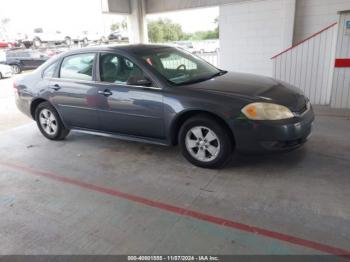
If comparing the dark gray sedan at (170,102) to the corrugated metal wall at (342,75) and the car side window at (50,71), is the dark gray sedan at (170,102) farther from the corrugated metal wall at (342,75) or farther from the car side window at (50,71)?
the corrugated metal wall at (342,75)

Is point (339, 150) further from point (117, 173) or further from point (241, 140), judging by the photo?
point (117, 173)

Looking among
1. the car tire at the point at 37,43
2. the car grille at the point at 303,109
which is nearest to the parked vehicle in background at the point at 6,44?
the car tire at the point at 37,43

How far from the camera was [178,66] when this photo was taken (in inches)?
163

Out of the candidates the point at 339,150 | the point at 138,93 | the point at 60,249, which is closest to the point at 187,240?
the point at 60,249

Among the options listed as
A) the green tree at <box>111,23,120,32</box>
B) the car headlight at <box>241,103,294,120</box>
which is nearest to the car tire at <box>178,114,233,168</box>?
the car headlight at <box>241,103,294,120</box>

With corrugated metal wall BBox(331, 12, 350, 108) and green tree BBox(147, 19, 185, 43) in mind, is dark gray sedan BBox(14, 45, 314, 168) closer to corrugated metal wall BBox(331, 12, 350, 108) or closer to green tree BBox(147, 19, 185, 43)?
corrugated metal wall BBox(331, 12, 350, 108)

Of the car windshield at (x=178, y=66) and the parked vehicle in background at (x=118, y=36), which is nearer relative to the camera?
the car windshield at (x=178, y=66)

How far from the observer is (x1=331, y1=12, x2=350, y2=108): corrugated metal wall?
5.28 meters

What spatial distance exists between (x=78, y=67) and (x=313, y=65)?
4499mm

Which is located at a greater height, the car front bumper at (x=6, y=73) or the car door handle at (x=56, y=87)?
the car door handle at (x=56, y=87)

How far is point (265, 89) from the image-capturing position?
351 cm

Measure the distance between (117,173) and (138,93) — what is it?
3.34 feet

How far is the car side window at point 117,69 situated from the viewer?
3.84 metres

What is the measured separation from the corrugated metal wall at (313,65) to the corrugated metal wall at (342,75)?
0.31 metres
